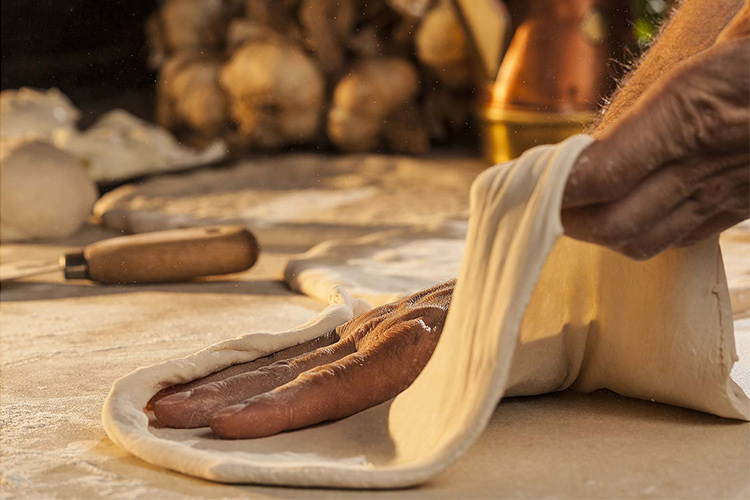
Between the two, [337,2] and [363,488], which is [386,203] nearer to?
[337,2]

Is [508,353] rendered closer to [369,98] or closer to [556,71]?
[556,71]

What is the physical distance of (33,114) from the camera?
457 cm

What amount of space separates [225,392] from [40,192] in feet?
6.45

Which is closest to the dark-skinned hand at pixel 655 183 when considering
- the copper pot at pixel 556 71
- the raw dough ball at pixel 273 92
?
the copper pot at pixel 556 71

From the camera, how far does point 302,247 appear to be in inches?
122

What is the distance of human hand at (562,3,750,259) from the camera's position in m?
1.04

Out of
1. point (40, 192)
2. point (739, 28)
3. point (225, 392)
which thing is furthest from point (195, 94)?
point (739, 28)

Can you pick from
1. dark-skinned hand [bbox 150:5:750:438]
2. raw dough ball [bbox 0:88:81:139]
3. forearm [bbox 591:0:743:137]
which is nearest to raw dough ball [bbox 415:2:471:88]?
raw dough ball [bbox 0:88:81:139]

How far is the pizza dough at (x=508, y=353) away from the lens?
106 centimetres

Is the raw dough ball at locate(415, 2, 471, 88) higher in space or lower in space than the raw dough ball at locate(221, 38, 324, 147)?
higher

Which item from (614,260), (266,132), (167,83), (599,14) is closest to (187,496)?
(614,260)

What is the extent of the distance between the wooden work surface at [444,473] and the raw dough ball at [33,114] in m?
2.71

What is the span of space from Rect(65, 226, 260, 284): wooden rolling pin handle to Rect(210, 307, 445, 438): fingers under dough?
3.57ft

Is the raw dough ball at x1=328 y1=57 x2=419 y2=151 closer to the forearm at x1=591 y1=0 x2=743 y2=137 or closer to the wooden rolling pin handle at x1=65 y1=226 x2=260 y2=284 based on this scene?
the wooden rolling pin handle at x1=65 y1=226 x2=260 y2=284
